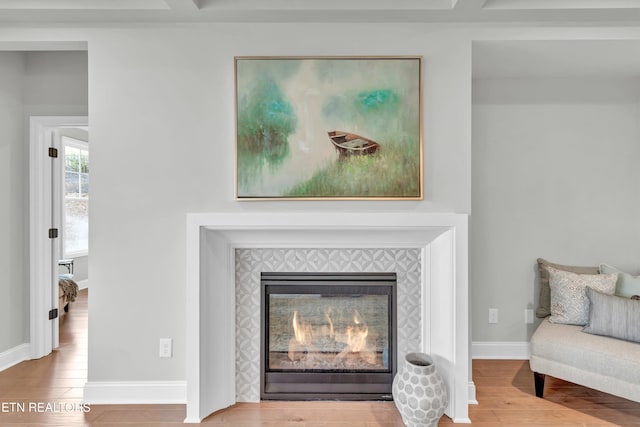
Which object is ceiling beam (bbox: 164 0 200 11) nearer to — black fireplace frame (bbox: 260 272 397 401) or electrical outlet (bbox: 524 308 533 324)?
black fireplace frame (bbox: 260 272 397 401)

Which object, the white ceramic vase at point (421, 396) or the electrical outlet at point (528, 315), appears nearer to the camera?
the white ceramic vase at point (421, 396)

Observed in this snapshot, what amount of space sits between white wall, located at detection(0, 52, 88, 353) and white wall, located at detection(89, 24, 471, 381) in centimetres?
83

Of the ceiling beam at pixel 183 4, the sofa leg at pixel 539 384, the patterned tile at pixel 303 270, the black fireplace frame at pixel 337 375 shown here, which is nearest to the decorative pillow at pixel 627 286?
the sofa leg at pixel 539 384

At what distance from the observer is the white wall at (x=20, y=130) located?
9.81ft

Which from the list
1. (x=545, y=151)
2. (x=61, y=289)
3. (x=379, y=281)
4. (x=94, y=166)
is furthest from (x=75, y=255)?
(x=545, y=151)

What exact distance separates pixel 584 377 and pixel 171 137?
2.88 metres

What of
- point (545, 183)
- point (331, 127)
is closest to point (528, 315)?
point (545, 183)

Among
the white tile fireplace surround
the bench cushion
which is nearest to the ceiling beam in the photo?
the white tile fireplace surround

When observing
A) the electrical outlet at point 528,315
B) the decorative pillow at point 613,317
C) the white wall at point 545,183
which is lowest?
the electrical outlet at point 528,315

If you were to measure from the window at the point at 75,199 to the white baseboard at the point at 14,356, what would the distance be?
302 cm

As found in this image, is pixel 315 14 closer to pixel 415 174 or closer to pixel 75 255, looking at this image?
pixel 415 174

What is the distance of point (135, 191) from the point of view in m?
2.46

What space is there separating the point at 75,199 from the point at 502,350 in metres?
6.26

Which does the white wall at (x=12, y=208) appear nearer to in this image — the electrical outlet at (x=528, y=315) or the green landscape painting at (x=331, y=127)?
the green landscape painting at (x=331, y=127)
